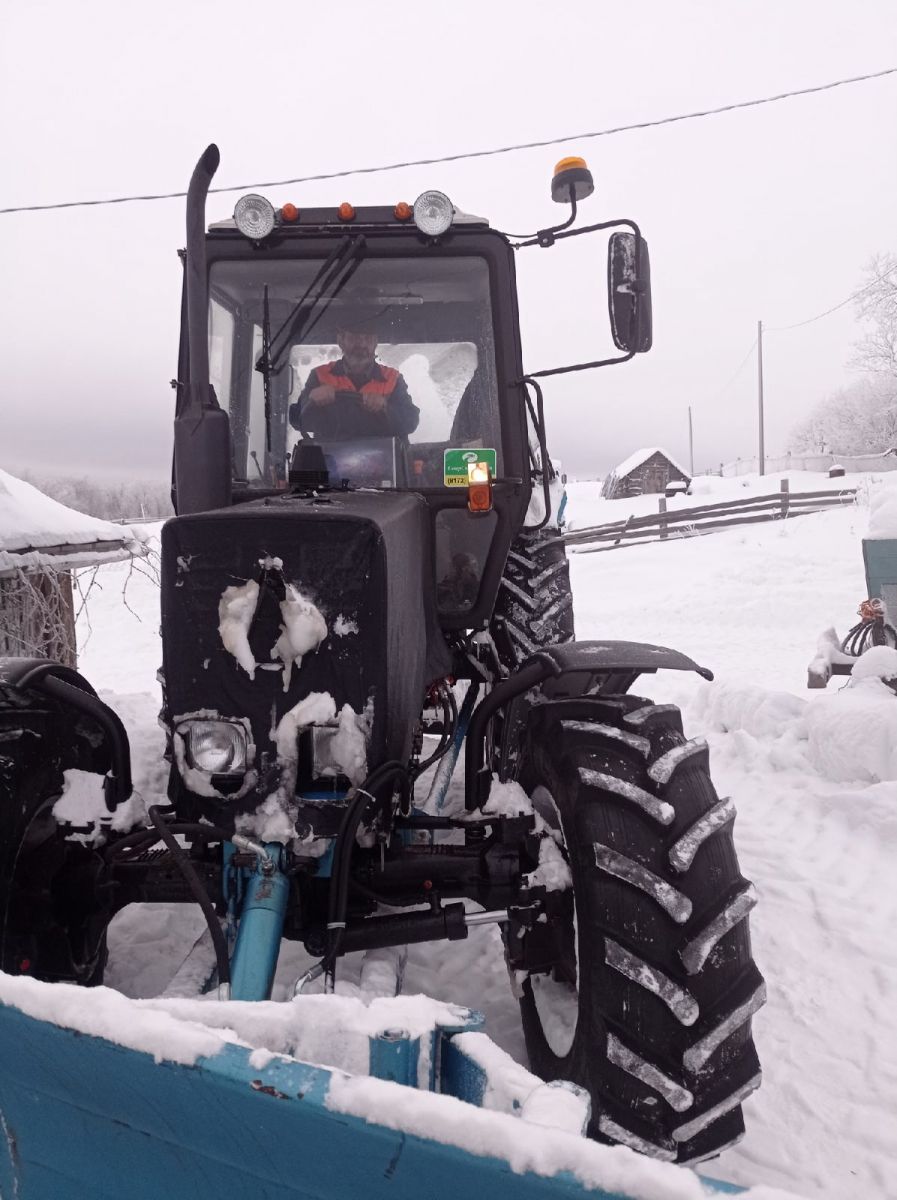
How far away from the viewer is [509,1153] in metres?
0.89

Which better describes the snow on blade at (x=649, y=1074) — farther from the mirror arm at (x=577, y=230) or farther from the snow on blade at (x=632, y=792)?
the mirror arm at (x=577, y=230)

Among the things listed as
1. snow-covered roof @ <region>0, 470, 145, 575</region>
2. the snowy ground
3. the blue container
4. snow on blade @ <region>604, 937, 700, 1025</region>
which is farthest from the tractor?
the blue container

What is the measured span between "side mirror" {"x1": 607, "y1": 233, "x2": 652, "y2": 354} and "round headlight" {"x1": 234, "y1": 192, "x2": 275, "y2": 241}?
1.29 metres

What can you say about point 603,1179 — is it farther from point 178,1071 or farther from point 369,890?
point 369,890

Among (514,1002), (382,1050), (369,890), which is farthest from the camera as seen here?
(514,1002)

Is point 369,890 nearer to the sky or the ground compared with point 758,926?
nearer to the sky

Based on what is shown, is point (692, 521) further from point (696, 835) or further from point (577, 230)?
point (696, 835)

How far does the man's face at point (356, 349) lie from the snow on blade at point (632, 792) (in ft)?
6.47

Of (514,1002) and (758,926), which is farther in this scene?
(758,926)

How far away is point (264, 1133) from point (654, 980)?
1.07 meters

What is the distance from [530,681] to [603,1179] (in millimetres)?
1571

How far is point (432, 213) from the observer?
3146mm

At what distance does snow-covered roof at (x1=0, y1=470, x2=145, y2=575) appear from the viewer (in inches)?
266

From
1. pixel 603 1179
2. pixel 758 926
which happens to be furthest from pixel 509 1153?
pixel 758 926
